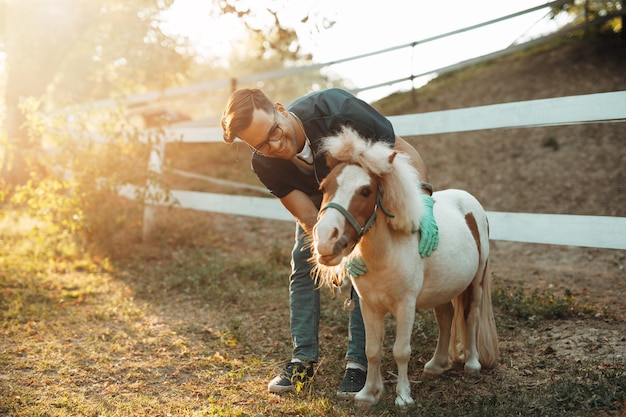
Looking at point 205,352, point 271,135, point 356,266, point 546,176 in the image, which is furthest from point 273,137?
point 546,176

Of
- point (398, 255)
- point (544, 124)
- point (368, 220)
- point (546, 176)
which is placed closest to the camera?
point (368, 220)

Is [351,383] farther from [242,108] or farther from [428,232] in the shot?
[242,108]

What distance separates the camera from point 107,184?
6441 millimetres

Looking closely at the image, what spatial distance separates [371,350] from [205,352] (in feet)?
4.70

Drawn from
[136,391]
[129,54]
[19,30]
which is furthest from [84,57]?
[136,391]

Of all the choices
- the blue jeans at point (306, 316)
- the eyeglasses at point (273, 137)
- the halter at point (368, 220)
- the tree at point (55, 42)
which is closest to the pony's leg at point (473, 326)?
the blue jeans at point (306, 316)

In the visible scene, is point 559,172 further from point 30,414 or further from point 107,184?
point 30,414

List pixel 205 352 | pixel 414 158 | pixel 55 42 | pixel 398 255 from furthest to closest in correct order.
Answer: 1. pixel 55 42
2. pixel 205 352
3. pixel 414 158
4. pixel 398 255

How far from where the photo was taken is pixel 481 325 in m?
3.48

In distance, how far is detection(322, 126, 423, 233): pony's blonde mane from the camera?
8.43ft

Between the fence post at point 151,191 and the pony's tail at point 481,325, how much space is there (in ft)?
13.1

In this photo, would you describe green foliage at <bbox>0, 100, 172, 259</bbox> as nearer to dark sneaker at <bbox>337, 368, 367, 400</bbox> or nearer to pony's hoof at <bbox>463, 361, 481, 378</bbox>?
dark sneaker at <bbox>337, 368, 367, 400</bbox>

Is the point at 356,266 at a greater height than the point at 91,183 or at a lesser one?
lesser

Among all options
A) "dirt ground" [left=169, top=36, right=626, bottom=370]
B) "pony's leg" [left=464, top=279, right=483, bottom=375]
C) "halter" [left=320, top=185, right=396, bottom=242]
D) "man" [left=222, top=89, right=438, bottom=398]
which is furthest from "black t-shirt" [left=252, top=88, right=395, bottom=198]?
"dirt ground" [left=169, top=36, right=626, bottom=370]
